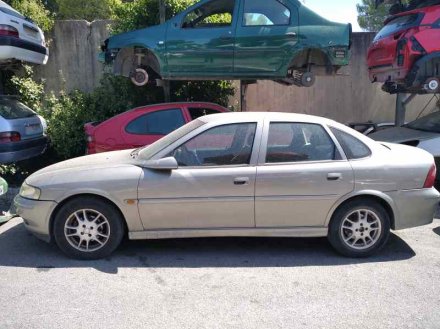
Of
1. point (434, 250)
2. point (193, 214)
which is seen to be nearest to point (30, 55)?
point (193, 214)

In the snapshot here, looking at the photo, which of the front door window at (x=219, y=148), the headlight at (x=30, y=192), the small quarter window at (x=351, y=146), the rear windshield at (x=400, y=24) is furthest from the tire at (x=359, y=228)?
the rear windshield at (x=400, y=24)

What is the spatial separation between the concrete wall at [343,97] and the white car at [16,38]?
463cm

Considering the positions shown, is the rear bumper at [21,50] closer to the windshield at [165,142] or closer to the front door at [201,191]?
the windshield at [165,142]

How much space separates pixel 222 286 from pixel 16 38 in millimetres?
6295

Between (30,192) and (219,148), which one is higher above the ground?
(219,148)

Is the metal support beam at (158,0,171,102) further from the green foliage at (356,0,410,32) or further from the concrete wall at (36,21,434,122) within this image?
the green foliage at (356,0,410,32)

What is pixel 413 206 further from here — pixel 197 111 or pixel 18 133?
pixel 18 133

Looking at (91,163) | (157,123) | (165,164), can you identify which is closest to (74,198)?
(91,163)

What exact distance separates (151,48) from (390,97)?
6.27 m

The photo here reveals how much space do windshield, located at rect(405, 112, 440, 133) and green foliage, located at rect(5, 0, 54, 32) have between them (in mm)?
7656

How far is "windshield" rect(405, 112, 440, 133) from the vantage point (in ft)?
24.5

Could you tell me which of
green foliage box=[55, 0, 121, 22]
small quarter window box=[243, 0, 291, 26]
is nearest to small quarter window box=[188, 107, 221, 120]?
small quarter window box=[243, 0, 291, 26]

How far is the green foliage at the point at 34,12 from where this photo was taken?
1005 centimetres

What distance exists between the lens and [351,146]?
16.4 ft
